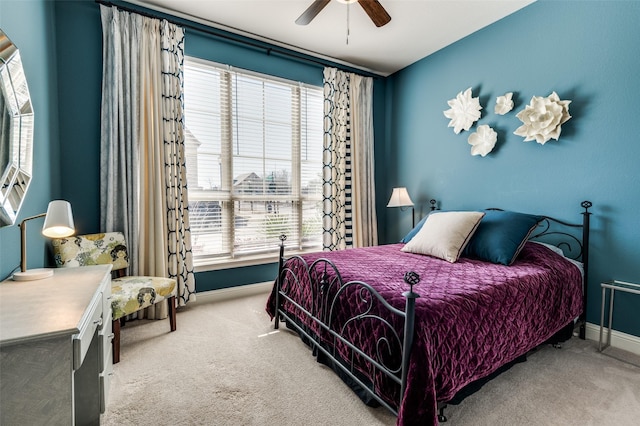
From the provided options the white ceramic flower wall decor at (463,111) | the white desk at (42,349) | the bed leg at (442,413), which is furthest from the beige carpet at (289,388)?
the white ceramic flower wall decor at (463,111)

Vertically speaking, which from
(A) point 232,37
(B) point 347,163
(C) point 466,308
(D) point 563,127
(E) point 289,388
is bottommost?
(E) point 289,388

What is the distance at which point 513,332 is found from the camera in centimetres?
171

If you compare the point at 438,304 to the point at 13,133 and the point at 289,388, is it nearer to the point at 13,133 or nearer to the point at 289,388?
the point at 289,388

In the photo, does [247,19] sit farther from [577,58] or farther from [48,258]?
[577,58]

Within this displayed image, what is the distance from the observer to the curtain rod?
2.67 m

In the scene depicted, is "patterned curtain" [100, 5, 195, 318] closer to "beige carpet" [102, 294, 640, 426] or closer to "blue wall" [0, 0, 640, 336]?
"blue wall" [0, 0, 640, 336]

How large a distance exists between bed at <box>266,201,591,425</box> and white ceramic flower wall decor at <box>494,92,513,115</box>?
1.07m

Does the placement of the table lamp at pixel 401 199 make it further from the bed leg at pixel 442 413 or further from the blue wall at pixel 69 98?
the bed leg at pixel 442 413

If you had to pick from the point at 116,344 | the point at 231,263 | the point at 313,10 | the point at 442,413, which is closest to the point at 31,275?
the point at 116,344

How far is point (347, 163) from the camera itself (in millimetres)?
3922

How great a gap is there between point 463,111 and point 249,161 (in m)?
2.43

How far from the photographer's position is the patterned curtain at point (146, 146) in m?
2.56

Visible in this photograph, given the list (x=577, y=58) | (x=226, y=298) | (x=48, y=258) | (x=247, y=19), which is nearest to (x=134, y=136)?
(x=48, y=258)

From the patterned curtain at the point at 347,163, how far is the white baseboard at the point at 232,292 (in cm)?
93
